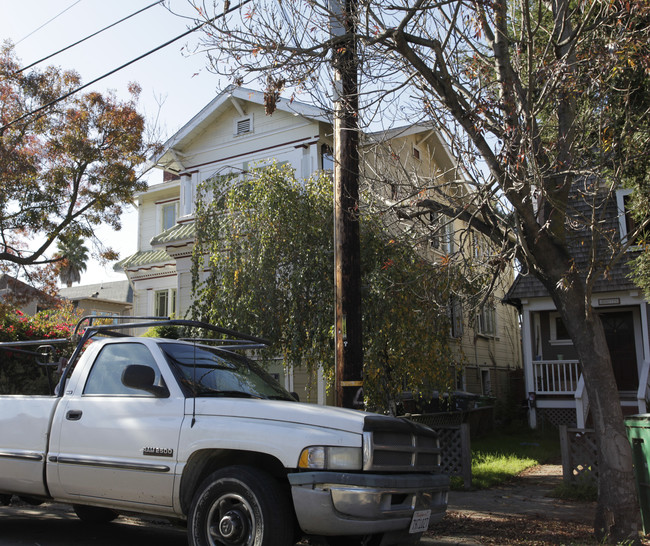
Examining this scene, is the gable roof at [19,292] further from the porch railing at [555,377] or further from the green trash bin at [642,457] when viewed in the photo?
the green trash bin at [642,457]

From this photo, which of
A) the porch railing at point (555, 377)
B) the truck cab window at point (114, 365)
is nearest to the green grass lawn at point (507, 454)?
the porch railing at point (555, 377)

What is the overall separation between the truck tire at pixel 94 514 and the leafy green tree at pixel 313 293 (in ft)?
15.1

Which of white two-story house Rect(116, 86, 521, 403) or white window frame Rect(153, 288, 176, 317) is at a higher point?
white two-story house Rect(116, 86, 521, 403)

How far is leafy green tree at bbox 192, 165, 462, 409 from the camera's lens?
11.0 meters

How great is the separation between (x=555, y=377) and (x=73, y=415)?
15.2 metres

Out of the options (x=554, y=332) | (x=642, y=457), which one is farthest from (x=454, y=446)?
(x=554, y=332)

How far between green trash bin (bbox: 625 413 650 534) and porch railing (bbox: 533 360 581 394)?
398 inches

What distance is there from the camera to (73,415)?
231 inches

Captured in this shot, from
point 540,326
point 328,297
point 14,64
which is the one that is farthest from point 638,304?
point 14,64

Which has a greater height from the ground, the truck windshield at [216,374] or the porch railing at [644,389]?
the truck windshield at [216,374]

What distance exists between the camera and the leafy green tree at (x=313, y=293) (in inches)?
433

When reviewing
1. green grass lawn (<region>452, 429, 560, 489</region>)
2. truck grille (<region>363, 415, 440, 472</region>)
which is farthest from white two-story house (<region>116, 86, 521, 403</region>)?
truck grille (<region>363, 415, 440, 472</region>)

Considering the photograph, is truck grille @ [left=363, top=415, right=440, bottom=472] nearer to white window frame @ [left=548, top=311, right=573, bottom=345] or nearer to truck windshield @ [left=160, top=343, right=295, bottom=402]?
truck windshield @ [left=160, top=343, right=295, bottom=402]

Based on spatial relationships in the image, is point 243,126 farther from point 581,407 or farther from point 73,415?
point 73,415
